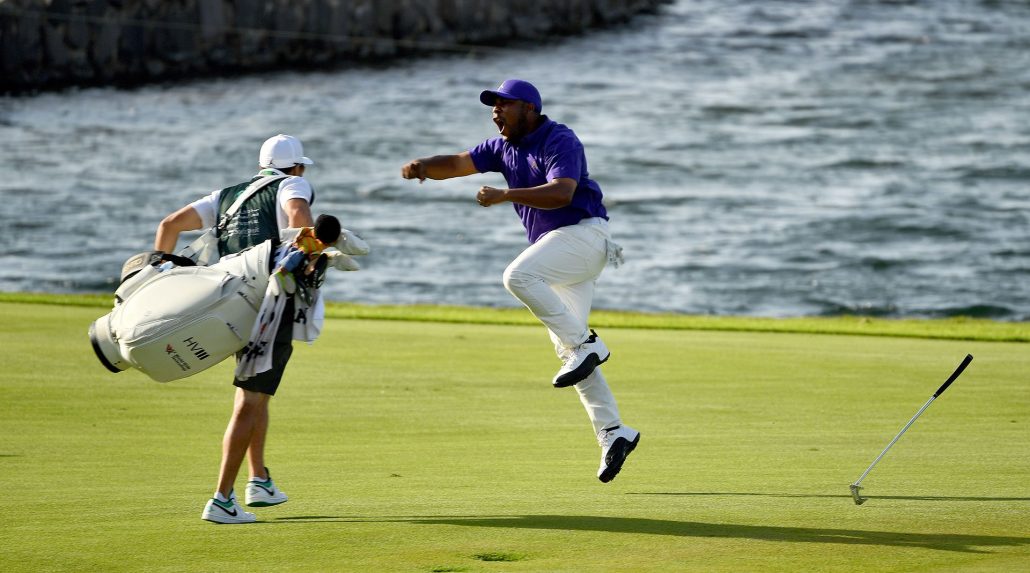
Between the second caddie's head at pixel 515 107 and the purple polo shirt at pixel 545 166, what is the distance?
0.05 m

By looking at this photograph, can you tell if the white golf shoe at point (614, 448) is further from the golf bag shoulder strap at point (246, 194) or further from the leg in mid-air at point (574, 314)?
the golf bag shoulder strap at point (246, 194)

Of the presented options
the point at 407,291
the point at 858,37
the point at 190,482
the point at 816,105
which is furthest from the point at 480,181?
the point at 190,482

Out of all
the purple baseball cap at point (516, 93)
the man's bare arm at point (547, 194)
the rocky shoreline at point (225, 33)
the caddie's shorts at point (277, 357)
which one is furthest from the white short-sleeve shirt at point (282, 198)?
the rocky shoreline at point (225, 33)

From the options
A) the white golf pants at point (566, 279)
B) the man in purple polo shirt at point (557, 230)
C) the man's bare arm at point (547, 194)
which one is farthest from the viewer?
the white golf pants at point (566, 279)

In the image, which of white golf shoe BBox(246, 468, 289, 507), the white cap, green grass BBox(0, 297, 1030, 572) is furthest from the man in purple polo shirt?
white golf shoe BBox(246, 468, 289, 507)

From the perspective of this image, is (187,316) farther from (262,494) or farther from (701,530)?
(701,530)

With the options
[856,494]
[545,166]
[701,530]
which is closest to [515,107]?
[545,166]

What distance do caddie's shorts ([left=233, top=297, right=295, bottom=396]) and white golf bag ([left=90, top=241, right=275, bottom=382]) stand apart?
12cm

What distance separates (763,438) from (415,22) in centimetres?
4197

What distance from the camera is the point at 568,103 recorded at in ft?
154

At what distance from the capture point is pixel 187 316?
5766 mm

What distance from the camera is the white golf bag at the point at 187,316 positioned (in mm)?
5785

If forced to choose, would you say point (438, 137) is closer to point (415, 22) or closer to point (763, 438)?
point (415, 22)

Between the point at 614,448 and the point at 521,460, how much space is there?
0.84m
